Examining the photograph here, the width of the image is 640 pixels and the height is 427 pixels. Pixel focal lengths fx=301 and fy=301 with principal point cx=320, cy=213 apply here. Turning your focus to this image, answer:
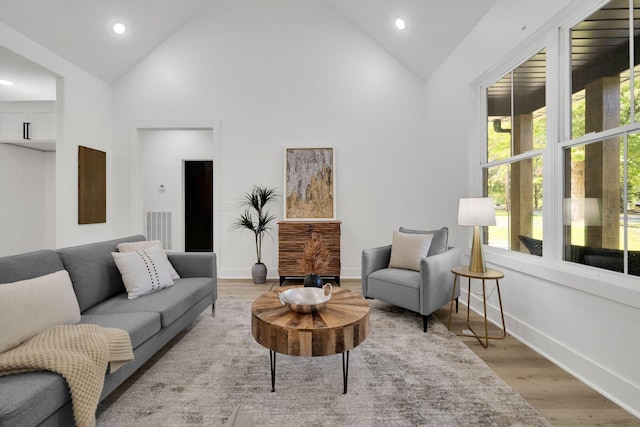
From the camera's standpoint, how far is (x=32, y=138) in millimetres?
4367

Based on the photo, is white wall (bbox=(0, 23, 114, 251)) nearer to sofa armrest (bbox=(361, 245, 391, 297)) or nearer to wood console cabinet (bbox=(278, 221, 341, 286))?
wood console cabinet (bbox=(278, 221, 341, 286))

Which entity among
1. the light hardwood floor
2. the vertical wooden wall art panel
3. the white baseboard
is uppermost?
the vertical wooden wall art panel

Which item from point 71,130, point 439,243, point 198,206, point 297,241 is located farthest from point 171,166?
point 439,243

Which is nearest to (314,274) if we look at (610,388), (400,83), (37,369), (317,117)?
(37,369)

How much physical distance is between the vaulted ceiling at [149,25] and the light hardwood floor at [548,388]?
10.6 feet

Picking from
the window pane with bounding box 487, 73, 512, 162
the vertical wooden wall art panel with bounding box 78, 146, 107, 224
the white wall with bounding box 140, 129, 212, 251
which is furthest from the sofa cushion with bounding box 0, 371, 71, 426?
the white wall with bounding box 140, 129, 212, 251

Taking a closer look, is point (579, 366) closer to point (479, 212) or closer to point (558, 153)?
point (479, 212)

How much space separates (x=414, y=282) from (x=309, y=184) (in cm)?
240

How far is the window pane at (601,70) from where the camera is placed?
1883 mm

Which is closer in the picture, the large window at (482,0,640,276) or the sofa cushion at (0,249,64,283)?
Answer: the sofa cushion at (0,249,64,283)

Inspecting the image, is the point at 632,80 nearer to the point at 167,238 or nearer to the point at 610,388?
the point at 610,388

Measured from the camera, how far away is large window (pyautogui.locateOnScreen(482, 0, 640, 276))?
1845 millimetres

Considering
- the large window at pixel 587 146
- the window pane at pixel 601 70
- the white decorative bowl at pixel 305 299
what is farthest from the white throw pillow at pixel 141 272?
the window pane at pixel 601 70

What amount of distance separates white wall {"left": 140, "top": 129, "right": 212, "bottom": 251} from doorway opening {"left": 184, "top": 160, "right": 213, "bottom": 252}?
13.2 inches
